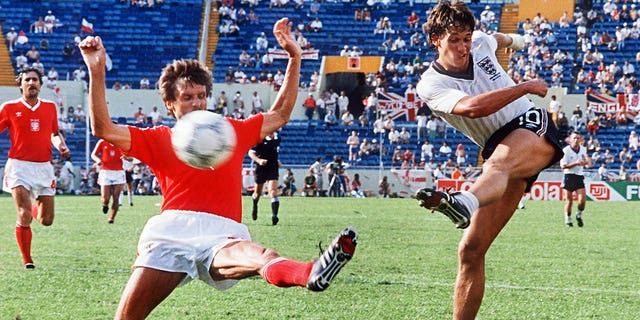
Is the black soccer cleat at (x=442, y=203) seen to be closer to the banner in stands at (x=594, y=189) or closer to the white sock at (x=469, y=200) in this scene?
the white sock at (x=469, y=200)

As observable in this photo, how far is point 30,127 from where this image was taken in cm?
1166

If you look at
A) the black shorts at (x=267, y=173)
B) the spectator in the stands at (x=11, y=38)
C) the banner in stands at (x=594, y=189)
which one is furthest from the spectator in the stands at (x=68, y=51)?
the black shorts at (x=267, y=173)

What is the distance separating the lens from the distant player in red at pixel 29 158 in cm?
1138

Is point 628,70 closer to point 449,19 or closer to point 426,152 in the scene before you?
point 426,152

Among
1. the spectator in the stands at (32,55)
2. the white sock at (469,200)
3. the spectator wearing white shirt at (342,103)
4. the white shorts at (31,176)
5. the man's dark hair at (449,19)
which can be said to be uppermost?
the man's dark hair at (449,19)

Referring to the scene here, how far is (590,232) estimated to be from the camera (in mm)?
18375

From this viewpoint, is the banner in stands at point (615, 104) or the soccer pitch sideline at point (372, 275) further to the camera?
the banner in stands at point (615, 104)

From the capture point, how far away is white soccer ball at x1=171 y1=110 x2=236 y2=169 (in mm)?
4945

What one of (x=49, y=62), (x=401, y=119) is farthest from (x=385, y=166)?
(x=49, y=62)

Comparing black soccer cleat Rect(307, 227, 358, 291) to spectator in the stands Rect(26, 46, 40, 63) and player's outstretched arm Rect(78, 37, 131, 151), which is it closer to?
player's outstretched arm Rect(78, 37, 131, 151)

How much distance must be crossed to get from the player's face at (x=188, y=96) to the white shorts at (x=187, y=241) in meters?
0.59

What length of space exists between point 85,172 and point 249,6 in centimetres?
1343

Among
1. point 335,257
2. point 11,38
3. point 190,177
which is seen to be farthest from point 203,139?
point 11,38

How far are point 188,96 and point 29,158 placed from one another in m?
6.81
